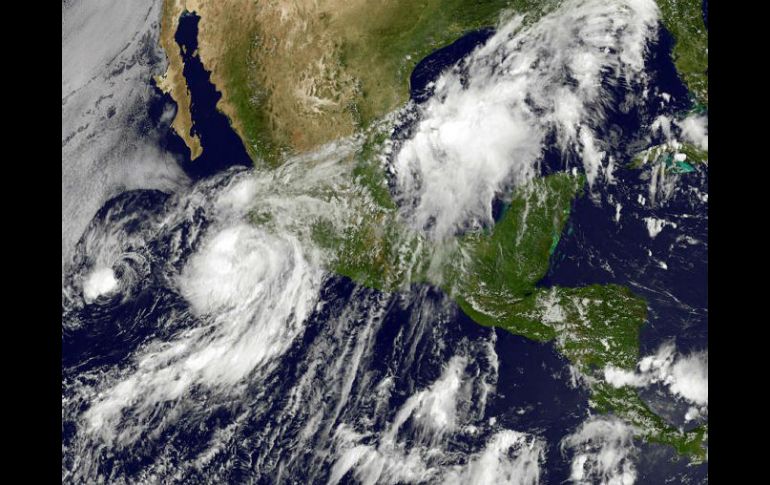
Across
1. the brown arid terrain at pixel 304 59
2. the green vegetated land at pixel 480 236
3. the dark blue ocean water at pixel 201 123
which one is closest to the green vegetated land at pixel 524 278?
the green vegetated land at pixel 480 236

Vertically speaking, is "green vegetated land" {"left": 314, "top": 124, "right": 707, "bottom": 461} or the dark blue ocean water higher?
the dark blue ocean water

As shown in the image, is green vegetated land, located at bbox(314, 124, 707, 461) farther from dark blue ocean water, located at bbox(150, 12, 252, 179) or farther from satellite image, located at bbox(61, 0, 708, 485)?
dark blue ocean water, located at bbox(150, 12, 252, 179)

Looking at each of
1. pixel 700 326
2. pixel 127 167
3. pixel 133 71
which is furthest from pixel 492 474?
pixel 133 71

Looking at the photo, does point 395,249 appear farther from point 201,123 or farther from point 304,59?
point 201,123

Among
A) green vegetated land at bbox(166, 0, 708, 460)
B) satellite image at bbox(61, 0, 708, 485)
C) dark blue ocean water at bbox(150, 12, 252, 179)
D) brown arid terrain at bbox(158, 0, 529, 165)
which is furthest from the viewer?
dark blue ocean water at bbox(150, 12, 252, 179)

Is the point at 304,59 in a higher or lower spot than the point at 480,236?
higher

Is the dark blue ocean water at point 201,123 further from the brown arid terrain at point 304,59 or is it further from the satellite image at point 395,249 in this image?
the brown arid terrain at point 304,59

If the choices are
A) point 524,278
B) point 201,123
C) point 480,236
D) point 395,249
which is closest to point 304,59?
point 201,123

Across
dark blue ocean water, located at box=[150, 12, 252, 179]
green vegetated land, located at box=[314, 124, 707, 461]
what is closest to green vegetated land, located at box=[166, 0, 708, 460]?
green vegetated land, located at box=[314, 124, 707, 461]
